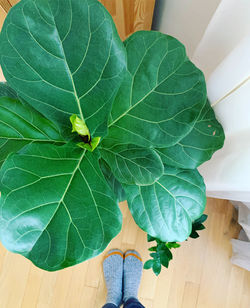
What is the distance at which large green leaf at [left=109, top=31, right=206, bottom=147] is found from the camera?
0.50 metres

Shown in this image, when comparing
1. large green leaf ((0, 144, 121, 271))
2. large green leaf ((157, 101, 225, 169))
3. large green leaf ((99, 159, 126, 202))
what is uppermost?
large green leaf ((157, 101, 225, 169))

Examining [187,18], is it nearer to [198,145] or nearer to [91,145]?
[198,145]

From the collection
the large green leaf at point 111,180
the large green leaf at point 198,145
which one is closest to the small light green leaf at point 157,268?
the large green leaf at point 111,180

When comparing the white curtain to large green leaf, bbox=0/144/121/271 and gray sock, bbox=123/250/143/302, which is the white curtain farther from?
gray sock, bbox=123/250/143/302

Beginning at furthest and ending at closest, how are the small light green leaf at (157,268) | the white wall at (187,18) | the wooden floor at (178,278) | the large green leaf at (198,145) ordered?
the wooden floor at (178,278) < the small light green leaf at (157,268) < the white wall at (187,18) < the large green leaf at (198,145)

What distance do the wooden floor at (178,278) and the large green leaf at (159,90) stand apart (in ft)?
3.33

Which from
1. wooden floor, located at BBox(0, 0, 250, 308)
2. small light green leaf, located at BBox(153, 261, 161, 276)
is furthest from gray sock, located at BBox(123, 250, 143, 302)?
small light green leaf, located at BBox(153, 261, 161, 276)

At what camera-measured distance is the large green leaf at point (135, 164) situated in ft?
1.76

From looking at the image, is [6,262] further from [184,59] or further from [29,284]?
[184,59]

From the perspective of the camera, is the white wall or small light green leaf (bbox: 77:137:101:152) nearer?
small light green leaf (bbox: 77:137:101:152)

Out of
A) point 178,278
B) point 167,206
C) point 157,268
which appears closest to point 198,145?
point 167,206

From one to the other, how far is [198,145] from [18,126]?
422 millimetres

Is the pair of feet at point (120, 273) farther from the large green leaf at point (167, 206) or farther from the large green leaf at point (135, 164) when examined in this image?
the large green leaf at point (135, 164)

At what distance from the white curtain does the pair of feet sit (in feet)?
2.67
